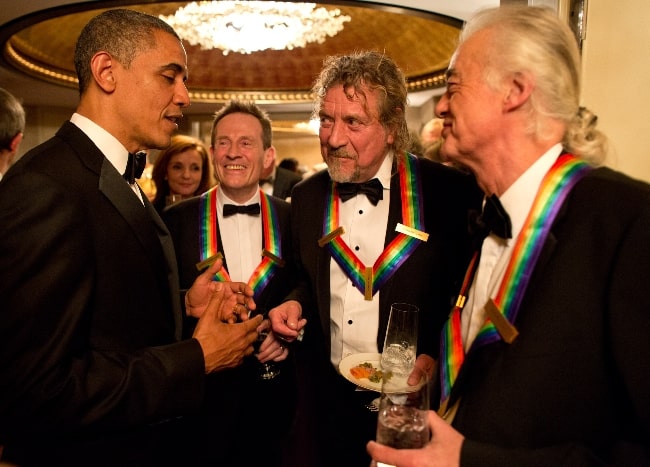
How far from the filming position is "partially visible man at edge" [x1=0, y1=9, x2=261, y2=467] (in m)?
1.07

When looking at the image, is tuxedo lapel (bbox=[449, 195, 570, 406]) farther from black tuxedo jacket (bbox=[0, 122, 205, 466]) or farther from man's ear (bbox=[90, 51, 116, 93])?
man's ear (bbox=[90, 51, 116, 93])

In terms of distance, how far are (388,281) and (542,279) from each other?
3.16 ft

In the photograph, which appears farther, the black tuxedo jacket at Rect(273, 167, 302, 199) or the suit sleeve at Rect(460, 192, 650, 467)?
the black tuxedo jacket at Rect(273, 167, 302, 199)

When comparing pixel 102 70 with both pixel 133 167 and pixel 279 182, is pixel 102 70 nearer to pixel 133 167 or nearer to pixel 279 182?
pixel 133 167

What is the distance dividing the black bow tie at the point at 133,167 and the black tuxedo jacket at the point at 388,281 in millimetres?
826

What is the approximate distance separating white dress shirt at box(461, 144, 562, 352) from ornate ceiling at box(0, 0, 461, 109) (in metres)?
4.77

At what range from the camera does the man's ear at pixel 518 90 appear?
106 centimetres


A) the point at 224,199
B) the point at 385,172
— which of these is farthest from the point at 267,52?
the point at 385,172

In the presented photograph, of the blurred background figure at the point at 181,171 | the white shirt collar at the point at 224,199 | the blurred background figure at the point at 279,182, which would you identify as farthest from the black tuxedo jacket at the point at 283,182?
the white shirt collar at the point at 224,199

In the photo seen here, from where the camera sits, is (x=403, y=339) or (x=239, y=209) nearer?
(x=403, y=339)

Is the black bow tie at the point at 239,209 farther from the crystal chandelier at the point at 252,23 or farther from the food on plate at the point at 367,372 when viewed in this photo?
the crystal chandelier at the point at 252,23

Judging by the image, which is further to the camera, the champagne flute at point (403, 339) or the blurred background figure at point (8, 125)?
the blurred background figure at point (8, 125)

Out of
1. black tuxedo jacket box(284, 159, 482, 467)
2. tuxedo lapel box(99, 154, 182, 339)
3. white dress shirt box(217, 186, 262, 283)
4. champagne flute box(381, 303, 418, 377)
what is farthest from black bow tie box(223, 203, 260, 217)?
champagne flute box(381, 303, 418, 377)

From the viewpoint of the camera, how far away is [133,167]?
1.46 m
